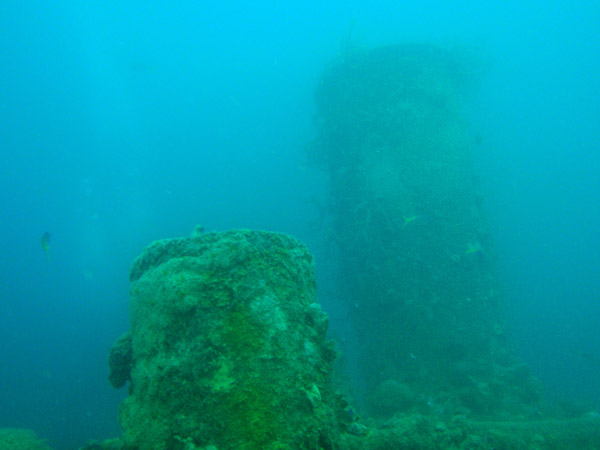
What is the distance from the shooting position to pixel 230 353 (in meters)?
2.07

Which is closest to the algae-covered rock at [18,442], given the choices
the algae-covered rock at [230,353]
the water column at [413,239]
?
the algae-covered rock at [230,353]

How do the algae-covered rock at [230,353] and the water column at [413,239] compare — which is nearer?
the algae-covered rock at [230,353]

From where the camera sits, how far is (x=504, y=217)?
22.9 meters

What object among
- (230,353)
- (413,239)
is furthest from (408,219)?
(230,353)

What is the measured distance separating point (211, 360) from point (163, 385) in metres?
0.34

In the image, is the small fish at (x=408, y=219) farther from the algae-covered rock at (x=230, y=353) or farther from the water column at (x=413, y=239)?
the algae-covered rock at (x=230, y=353)

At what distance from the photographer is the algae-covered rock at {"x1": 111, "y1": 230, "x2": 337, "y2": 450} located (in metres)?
1.84

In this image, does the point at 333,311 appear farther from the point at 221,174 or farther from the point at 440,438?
the point at 221,174

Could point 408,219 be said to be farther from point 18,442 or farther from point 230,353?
point 18,442

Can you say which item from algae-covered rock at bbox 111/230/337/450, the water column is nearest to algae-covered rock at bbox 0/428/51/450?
algae-covered rock at bbox 111/230/337/450

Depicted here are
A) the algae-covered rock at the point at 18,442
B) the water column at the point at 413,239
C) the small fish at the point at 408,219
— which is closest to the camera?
the algae-covered rock at the point at 18,442

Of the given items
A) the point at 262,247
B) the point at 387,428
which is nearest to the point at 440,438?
the point at 387,428

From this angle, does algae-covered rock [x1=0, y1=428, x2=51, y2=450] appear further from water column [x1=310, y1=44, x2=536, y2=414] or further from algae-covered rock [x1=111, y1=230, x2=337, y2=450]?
water column [x1=310, y1=44, x2=536, y2=414]

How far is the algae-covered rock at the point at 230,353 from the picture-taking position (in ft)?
6.05
